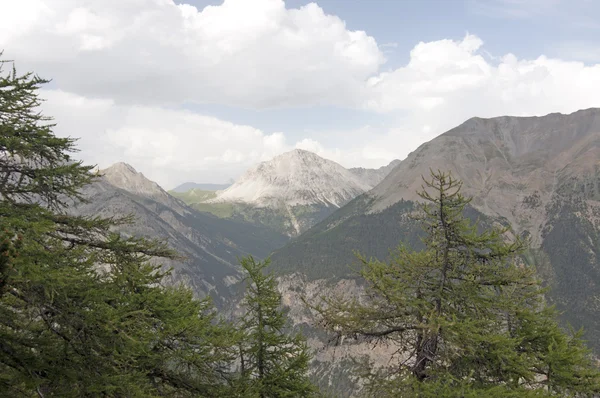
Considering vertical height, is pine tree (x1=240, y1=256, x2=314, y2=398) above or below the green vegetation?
below

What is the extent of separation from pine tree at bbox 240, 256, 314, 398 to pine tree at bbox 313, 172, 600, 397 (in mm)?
4476

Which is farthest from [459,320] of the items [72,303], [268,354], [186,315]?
[72,303]

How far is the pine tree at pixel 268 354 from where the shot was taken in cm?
1669

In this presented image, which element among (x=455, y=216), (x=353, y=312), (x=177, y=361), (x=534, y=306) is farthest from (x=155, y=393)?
(x=534, y=306)

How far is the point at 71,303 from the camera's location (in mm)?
8977

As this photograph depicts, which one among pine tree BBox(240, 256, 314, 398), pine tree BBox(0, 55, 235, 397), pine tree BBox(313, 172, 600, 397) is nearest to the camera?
pine tree BBox(0, 55, 235, 397)

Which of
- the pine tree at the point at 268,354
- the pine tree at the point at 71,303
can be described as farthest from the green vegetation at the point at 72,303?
the pine tree at the point at 268,354

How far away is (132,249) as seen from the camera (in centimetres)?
1283

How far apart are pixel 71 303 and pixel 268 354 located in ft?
35.3

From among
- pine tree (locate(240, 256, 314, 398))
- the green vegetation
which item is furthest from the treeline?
pine tree (locate(240, 256, 314, 398))

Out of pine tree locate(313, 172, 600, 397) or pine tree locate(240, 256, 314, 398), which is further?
pine tree locate(240, 256, 314, 398)

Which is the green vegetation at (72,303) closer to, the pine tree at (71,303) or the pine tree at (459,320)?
the pine tree at (71,303)

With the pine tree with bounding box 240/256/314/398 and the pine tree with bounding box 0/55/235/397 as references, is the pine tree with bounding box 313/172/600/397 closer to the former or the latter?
the pine tree with bounding box 240/256/314/398

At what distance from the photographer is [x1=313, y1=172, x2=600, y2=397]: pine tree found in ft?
37.9
